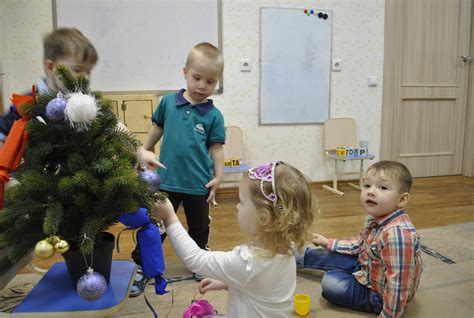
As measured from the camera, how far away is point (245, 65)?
11.7 feet

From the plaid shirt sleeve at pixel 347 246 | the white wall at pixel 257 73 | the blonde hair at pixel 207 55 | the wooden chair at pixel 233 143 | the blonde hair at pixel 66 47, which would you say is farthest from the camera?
the wooden chair at pixel 233 143

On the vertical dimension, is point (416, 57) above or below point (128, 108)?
above

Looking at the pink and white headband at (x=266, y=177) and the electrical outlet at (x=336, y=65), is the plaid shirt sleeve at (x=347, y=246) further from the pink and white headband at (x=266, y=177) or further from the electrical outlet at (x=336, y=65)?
the electrical outlet at (x=336, y=65)

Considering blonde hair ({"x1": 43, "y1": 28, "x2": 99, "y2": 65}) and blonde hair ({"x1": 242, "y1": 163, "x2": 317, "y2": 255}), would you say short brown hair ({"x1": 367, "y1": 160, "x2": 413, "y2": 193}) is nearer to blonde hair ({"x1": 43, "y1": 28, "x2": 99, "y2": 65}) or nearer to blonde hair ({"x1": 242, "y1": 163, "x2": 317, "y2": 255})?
blonde hair ({"x1": 242, "y1": 163, "x2": 317, "y2": 255})

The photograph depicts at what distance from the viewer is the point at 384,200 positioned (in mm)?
1610

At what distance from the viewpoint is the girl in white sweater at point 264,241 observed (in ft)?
3.46

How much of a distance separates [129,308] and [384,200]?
1.11m

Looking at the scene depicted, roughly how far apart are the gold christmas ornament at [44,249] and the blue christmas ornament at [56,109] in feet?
0.84

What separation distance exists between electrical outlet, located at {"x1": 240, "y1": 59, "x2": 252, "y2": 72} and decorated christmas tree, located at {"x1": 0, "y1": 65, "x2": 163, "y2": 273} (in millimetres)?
2735

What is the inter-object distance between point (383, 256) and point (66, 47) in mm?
1304

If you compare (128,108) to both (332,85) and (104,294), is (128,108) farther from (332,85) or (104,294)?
(104,294)

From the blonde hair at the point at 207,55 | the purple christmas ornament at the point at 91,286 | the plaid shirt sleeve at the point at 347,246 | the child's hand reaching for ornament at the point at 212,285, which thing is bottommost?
the plaid shirt sleeve at the point at 347,246

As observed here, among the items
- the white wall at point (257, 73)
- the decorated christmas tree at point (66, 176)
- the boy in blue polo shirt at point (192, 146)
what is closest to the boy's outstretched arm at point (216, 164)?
the boy in blue polo shirt at point (192, 146)

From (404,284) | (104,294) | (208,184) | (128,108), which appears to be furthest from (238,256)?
(128,108)
